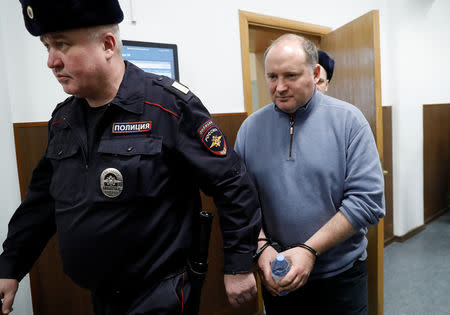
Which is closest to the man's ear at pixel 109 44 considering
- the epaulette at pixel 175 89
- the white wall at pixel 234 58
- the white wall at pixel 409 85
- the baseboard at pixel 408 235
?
the epaulette at pixel 175 89

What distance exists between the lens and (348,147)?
107 cm

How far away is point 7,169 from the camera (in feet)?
4.44

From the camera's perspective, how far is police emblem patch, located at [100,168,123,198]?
805 millimetres

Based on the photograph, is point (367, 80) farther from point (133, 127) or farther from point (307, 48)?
point (133, 127)

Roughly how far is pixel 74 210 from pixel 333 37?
2365mm

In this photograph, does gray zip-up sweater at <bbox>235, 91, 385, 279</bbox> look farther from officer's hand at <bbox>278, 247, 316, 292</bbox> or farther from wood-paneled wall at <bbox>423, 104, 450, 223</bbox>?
wood-paneled wall at <bbox>423, 104, 450, 223</bbox>

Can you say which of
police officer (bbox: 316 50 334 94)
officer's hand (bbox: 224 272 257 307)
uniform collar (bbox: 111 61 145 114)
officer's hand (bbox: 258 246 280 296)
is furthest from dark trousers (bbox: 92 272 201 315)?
police officer (bbox: 316 50 334 94)

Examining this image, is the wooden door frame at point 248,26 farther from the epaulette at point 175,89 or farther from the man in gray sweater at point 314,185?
the epaulette at point 175,89

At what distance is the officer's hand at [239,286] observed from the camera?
0.89 meters

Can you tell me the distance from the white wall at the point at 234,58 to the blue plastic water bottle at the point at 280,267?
3.95 ft

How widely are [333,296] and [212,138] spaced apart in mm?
739

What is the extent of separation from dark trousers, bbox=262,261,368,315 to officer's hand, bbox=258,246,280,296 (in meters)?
0.18

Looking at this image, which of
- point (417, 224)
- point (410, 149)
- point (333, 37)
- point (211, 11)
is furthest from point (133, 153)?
point (417, 224)

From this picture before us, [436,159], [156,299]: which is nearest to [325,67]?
[156,299]
